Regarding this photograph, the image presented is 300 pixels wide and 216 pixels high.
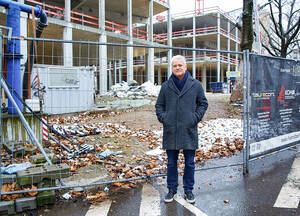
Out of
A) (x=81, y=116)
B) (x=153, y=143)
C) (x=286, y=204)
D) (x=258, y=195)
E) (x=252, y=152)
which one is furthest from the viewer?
(x=81, y=116)

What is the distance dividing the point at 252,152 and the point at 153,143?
2.72 metres

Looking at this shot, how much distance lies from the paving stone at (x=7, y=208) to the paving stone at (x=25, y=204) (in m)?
0.05

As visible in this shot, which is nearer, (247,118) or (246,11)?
(247,118)

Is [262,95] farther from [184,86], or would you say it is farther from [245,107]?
[184,86]

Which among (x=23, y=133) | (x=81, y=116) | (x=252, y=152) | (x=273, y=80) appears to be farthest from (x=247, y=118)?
(x=81, y=116)

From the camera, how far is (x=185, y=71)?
3.47 metres

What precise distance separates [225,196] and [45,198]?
251cm

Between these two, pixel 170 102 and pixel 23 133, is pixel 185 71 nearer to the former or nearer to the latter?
pixel 170 102

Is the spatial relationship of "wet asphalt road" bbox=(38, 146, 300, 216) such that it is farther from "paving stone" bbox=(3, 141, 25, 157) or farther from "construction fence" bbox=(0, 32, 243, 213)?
"paving stone" bbox=(3, 141, 25, 157)

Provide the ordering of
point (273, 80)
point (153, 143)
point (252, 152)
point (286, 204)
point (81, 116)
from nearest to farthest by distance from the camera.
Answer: point (286, 204) → point (252, 152) → point (273, 80) → point (153, 143) → point (81, 116)

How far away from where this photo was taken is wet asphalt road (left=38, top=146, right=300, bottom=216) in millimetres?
3225

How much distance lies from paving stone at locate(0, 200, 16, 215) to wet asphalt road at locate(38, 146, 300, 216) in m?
0.34

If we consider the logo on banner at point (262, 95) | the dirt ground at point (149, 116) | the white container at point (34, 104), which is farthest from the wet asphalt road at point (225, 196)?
the dirt ground at point (149, 116)

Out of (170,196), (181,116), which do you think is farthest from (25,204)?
(181,116)
